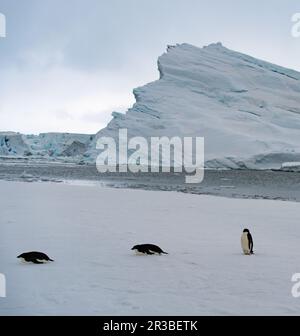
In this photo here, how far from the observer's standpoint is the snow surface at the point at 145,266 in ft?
13.4

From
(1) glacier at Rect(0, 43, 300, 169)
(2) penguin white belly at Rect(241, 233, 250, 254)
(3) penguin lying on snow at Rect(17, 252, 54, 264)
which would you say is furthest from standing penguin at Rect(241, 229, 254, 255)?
(1) glacier at Rect(0, 43, 300, 169)

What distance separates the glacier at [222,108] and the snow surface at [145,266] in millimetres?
32564

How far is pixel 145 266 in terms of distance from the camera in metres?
5.53

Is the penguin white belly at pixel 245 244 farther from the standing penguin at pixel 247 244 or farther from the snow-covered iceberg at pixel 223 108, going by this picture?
the snow-covered iceberg at pixel 223 108

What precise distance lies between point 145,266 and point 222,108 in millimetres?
48188

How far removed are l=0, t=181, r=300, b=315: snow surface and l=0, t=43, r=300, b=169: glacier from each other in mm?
32564

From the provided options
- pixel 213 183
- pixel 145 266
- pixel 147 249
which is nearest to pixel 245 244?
Answer: pixel 147 249

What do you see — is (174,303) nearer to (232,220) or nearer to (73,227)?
(73,227)

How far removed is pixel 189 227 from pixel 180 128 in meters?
38.4

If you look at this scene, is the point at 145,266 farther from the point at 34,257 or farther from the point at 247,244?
the point at 247,244

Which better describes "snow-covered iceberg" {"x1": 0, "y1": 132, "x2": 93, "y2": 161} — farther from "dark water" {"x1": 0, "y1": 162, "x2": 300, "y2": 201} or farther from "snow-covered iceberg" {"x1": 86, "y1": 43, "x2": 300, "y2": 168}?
"dark water" {"x1": 0, "y1": 162, "x2": 300, "y2": 201}

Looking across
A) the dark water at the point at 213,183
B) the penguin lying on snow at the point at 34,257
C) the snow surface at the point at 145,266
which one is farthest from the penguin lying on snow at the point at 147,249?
the dark water at the point at 213,183

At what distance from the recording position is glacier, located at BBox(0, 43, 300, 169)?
43125mm
